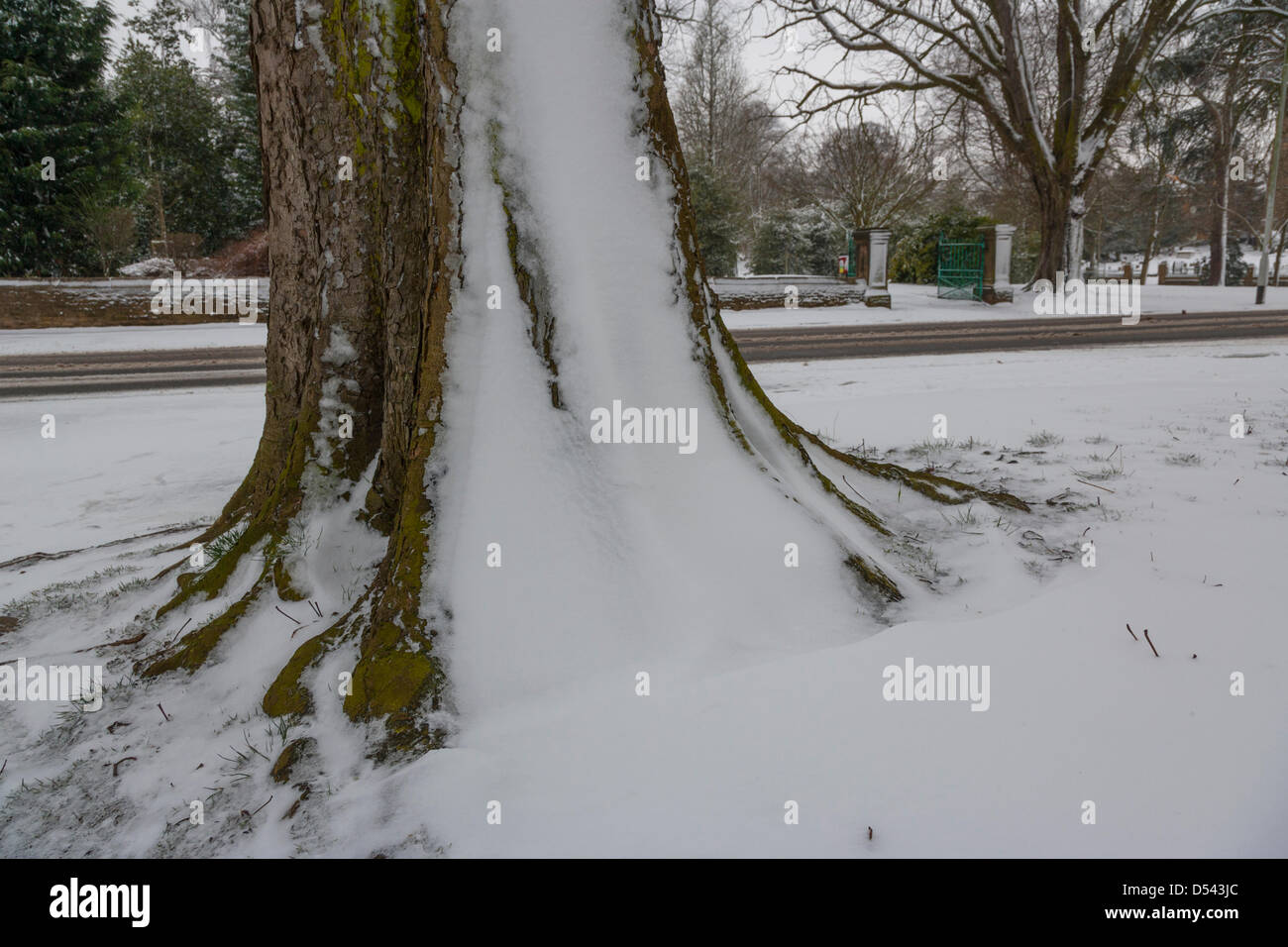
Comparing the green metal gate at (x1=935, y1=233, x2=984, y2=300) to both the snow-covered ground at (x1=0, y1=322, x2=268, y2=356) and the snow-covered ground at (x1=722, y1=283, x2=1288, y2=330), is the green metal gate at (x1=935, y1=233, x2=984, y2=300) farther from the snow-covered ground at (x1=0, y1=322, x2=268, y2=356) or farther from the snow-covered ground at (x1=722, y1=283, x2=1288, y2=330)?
the snow-covered ground at (x1=0, y1=322, x2=268, y2=356)

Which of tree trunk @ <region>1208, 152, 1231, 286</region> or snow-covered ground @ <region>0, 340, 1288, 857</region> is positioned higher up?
tree trunk @ <region>1208, 152, 1231, 286</region>

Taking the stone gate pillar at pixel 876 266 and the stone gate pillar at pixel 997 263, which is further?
the stone gate pillar at pixel 997 263

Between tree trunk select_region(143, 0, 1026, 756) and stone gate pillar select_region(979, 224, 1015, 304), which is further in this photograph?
stone gate pillar select_region(979, 224, 1015, 304)

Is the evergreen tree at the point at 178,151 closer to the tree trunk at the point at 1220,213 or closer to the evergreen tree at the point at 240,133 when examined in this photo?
the evergreen tree at the point at 240,133

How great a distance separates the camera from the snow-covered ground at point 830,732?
1.68 m

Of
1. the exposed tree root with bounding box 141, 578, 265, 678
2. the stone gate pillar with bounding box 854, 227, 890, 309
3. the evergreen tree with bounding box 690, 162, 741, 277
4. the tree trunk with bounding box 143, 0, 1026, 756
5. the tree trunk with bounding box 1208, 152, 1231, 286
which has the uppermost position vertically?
the tree trunk with bounding box 1208, 152, 1231, 286

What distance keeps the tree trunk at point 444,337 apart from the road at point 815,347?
7251 mm

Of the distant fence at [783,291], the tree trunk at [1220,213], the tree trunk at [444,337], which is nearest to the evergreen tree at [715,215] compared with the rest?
the distant fence at [783,291]

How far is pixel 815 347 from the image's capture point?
11641 millimetres

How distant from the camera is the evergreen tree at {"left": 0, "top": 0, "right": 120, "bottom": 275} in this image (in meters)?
16.4

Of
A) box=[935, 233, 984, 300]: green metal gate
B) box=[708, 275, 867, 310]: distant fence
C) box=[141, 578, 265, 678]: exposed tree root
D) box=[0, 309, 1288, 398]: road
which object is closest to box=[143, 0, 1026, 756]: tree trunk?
box=[141, 578, 265, 678]: exposed tree root

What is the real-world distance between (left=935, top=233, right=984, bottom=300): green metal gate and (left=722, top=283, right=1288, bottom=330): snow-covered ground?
1.33 feet
